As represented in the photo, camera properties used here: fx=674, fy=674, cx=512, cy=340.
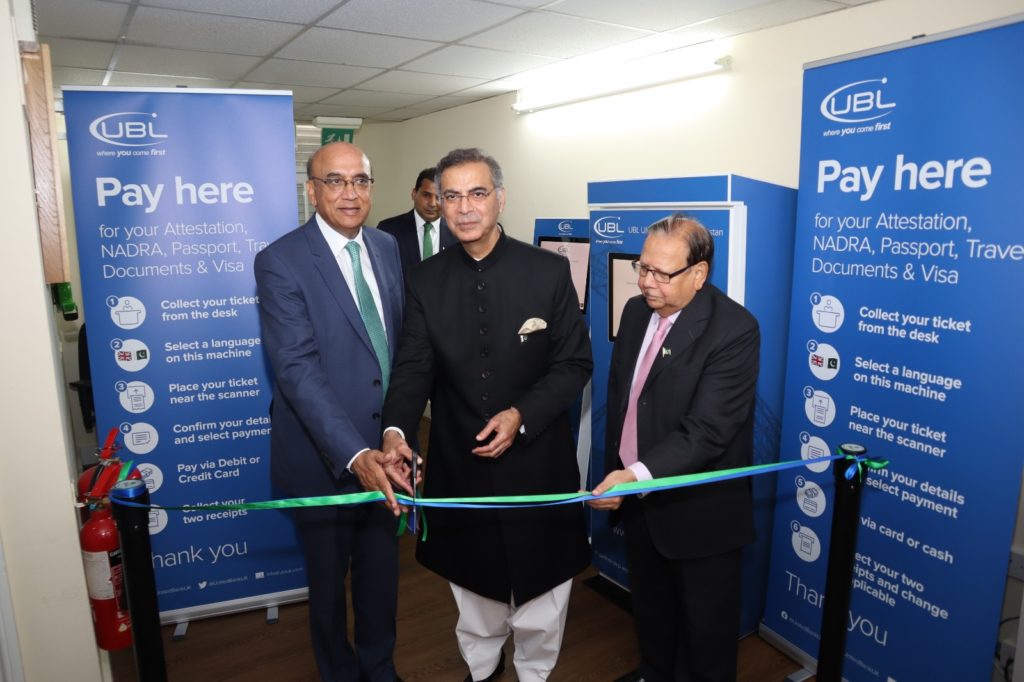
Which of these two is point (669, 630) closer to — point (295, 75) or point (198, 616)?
point (198, 616)

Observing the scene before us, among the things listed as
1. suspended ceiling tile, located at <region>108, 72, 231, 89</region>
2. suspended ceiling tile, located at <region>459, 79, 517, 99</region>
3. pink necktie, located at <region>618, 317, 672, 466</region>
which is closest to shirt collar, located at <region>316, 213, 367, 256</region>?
pink necktie, located at <region>618, 317, 672, 466</region>

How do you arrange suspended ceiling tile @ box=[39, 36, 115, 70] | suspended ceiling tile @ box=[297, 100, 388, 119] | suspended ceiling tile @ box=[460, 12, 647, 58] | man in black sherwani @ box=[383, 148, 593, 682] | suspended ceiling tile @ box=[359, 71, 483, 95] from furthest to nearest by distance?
suspended ceiling tile @ box=[297, 100, 388, 119], suspended ceiling tile @ box=[359, 71, 483, 95], suspended ceiling tile @ box=[39, 36, 115, 70], suspended ceiling tile @ box=[460, 12, 647, 58], man in black sherwani @ box=[383, 148, 593, 682]

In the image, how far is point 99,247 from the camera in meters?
2.83

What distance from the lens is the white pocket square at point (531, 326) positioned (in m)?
2.26

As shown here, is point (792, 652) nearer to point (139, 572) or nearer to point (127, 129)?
point (139, 572)

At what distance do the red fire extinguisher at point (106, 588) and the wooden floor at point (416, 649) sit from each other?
2.23 ft

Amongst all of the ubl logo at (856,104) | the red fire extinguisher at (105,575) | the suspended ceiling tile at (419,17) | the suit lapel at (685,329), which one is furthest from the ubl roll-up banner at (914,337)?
the red fire extinguisher at (105,575)

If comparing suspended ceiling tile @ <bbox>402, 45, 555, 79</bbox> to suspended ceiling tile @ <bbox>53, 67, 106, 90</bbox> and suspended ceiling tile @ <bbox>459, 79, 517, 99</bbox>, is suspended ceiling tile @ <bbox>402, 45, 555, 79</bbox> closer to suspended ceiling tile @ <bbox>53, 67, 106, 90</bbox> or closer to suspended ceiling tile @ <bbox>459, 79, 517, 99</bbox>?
suspended ceiling tile @ <bbox>459, 79, 517, 99</bbox>

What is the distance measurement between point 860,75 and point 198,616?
11.9ft

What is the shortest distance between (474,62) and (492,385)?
3.31m

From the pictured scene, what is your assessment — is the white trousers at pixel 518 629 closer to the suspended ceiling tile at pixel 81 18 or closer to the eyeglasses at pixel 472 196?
the eyeglasses at pixel 472 196

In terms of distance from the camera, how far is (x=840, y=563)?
6.04 feet

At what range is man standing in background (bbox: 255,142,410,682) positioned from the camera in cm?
216

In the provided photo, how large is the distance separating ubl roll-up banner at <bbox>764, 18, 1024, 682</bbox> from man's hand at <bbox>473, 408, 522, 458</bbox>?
932 mm
